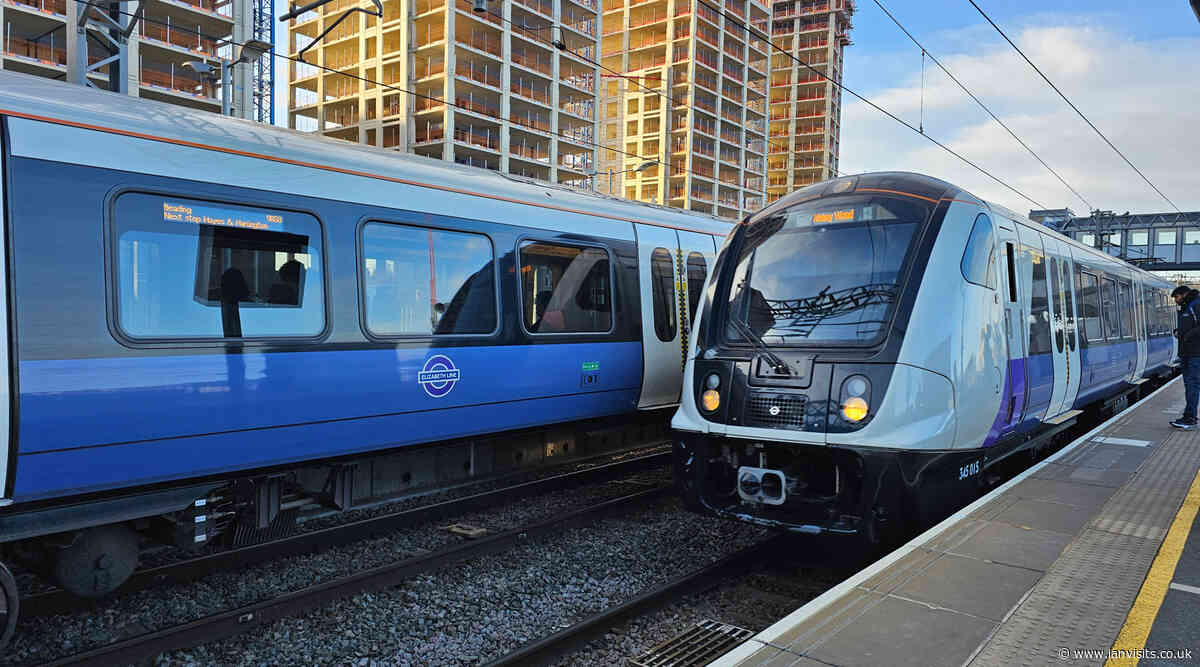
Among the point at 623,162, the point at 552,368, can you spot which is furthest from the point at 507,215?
the point at 623,162

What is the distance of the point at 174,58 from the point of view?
39.4 m

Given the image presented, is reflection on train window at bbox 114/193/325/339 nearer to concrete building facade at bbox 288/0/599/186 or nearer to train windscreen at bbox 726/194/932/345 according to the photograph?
train windscreen at bbox 726/194/932/345

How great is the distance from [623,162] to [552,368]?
6211 centimetres

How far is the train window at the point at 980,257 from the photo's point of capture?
230 inches

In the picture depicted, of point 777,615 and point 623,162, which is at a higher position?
point 623,162

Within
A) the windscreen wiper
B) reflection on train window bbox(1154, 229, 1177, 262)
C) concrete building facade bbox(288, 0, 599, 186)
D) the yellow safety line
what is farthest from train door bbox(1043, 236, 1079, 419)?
reflection on train window bbox(1154, 229, 1177, 262)

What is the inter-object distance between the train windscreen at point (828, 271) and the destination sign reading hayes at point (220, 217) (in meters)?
3.65

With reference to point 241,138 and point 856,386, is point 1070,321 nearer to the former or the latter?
point 856,386

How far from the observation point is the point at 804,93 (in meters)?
86.8

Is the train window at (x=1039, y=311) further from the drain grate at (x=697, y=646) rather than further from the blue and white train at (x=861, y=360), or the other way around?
the drain grate at (x=697, y=646)

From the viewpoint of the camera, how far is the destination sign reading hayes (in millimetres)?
4961

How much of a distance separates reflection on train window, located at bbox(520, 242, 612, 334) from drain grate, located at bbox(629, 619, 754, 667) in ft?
11.4

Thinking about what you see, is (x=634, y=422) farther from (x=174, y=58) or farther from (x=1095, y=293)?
(x=174, y=58)

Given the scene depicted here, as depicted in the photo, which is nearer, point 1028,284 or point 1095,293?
point 1028,284
